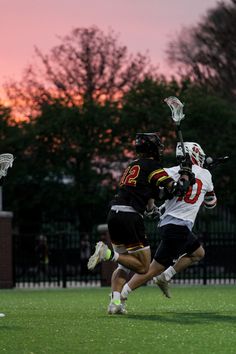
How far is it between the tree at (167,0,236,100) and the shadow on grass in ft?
114

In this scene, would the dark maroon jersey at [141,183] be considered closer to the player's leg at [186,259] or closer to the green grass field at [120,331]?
the green grass field at [120,331]

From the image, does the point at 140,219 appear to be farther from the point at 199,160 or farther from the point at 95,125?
the point at 95,125

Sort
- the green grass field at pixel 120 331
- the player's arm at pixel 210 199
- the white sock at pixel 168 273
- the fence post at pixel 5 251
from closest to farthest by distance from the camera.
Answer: the green grass field at pixel 120 331 < the white sock at pixel 168 273 < the player's arm at pixel 210 199 < the fence post at pixel 5 251

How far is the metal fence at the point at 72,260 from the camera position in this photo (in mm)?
28766

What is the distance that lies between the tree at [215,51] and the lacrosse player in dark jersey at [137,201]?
114 ft

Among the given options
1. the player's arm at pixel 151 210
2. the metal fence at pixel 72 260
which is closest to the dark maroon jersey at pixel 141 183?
the player's arm at pixel 151 210

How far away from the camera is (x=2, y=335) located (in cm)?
1016

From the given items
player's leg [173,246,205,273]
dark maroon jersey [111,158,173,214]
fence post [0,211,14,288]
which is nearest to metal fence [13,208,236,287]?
fence post [0,211,14,288]

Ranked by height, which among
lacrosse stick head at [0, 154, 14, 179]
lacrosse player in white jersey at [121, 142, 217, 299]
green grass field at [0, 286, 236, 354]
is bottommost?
green grass field at [0, 286, 236, 354]

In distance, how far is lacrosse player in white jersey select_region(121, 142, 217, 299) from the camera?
13.6 m

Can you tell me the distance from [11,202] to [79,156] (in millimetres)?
3226

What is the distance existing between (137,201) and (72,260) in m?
18.5

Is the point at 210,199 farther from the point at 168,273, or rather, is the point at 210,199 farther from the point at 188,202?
the point at 168,273

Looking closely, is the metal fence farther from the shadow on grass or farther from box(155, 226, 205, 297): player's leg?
the shadow on grass
